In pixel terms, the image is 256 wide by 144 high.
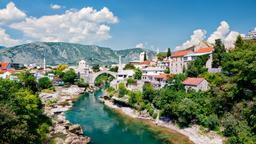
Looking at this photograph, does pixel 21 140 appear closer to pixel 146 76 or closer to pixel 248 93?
pixel 248 93

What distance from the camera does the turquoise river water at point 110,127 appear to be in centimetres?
3172

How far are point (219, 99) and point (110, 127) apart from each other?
1613cm

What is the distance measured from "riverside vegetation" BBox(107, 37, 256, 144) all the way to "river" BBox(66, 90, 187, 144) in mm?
3960

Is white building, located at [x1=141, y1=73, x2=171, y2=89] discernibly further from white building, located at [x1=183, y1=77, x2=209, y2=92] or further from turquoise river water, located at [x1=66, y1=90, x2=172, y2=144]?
turquoise river water, located at [x1=66, y1=90, x2=172, y2=144]

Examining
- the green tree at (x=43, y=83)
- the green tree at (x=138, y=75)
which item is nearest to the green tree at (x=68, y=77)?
the green tree at (x=43, y=83)

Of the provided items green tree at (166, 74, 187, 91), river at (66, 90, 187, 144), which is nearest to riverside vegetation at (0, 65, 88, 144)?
river at (66, 90, 187, 144)

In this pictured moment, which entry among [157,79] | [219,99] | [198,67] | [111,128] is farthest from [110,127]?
[198,67]

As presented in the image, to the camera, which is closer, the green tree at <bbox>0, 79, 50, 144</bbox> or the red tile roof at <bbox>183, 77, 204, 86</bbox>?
the green tree at <bbox>0, 79, 50, 144</bbox>

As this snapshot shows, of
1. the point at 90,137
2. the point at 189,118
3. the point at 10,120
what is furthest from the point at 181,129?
the point at 10,120

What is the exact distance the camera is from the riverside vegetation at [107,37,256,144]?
27.3m

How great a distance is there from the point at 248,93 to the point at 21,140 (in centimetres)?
2459

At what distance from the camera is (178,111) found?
1346 inches

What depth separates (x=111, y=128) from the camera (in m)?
37.6

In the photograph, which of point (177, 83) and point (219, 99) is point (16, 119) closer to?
point (219, 99)
